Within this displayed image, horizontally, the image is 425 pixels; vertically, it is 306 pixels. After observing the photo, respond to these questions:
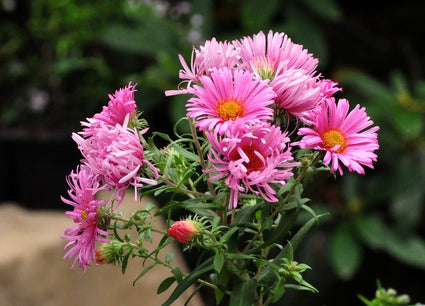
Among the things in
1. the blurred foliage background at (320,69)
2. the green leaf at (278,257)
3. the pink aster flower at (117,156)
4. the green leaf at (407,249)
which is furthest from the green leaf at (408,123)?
the pink aster flower at (117,156)

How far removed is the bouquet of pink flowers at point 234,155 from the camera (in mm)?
422

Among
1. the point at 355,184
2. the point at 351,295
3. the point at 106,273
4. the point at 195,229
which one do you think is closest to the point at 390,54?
the point at 355,184

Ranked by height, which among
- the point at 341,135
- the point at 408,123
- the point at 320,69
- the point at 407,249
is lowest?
the point at 407,249

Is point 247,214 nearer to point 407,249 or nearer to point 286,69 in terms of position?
point 286,69

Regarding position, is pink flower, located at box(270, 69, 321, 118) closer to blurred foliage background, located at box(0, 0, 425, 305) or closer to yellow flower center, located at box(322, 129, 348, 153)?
yellow flower center, located at box(322, 129, 348, 153)

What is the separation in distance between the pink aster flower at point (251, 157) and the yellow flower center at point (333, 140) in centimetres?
3

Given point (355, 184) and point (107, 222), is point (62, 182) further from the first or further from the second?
point (107, 222)

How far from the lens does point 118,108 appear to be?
458 mm

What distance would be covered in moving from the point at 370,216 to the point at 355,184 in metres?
0.11

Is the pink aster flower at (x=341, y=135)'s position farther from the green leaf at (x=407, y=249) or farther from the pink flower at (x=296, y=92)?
the green leaf at (x=407, y=249)

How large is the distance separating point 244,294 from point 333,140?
12 cm

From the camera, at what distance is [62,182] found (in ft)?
7.38

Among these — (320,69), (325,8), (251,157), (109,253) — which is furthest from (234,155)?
(320,69)

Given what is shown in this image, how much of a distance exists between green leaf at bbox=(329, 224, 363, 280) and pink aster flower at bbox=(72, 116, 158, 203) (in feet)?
4.96
